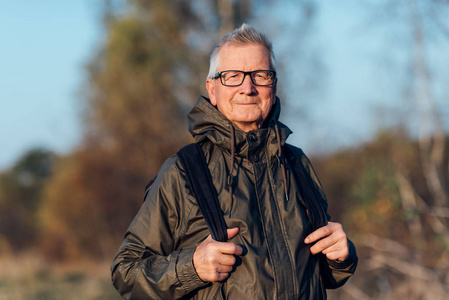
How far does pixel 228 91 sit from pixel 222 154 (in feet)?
0.94

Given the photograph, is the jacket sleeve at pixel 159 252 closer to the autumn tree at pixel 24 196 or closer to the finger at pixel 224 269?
the finger at pixel 224 269

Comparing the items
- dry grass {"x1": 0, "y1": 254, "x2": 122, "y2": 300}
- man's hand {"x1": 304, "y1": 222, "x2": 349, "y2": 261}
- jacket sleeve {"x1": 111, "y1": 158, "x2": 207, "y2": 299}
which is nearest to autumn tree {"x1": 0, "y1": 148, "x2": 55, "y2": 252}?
dry grass {"x1": 0, "y1": 254, "x2": 122, "y2": 300}

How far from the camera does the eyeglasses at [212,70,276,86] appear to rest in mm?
2300

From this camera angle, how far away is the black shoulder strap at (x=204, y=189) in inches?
82.2

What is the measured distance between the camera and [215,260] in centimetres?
201

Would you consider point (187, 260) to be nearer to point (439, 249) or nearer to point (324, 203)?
point (324, 203)

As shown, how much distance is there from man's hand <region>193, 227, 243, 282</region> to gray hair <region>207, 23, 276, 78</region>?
82 cm

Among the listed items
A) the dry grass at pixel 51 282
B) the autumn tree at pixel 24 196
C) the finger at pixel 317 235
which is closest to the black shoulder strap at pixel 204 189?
the finger at pixel 317 235

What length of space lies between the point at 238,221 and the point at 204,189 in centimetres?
20

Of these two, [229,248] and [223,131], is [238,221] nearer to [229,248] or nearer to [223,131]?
[229,248]

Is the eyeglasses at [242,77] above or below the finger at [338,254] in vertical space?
above

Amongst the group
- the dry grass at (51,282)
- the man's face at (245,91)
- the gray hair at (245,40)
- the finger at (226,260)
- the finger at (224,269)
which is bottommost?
the dry grass at (51,282)

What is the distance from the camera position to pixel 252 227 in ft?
6.91

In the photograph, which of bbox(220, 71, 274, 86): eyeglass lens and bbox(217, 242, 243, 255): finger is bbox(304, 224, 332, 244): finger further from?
bbox(220, 71, 274, 86): eyeglass lens
